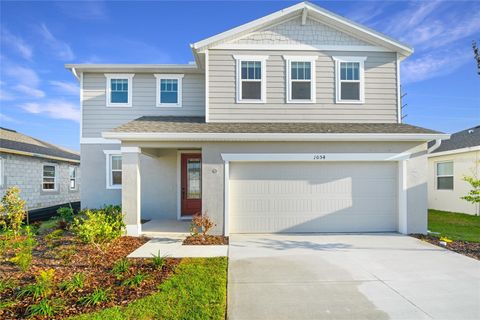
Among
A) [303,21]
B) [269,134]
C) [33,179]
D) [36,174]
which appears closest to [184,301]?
[269,134]

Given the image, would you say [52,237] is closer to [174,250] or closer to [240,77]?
[174,250]

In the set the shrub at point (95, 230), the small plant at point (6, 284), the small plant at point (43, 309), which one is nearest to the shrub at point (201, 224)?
the shrub at point (95, 230)

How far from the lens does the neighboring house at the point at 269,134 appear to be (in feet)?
27.2

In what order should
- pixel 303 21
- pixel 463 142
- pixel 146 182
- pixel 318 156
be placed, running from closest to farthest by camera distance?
1. pixel 318 156
2. pixel 303 21
3. pixel 146 182
4. pixel 463 142

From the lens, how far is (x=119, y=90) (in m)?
11.4

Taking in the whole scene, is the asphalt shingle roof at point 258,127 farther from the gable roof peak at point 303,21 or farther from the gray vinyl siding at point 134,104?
the gable roof peak at point 303,21

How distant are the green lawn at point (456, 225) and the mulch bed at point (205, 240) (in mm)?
6856

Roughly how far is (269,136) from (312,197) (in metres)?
2.43

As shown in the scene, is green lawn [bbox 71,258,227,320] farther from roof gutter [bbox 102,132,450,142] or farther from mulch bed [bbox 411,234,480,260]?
mulch bed [bbox 411,234,480,260]

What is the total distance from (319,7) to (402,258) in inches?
324

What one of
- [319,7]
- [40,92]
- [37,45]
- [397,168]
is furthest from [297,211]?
[40,92]

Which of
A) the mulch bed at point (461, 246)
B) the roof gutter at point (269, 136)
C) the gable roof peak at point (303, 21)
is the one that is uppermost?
the gable roof peak at point (303, 21)

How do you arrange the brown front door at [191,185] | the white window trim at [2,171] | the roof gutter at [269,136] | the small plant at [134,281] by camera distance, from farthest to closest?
the white window trim at [2,171] → the brown front door at [191,185] → the roof gutter at [269,136] → the small plant at [134,281]

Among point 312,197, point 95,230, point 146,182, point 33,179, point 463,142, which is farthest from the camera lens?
point 33,179
